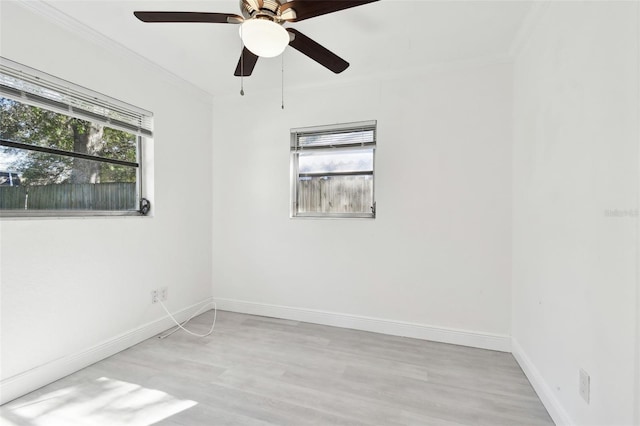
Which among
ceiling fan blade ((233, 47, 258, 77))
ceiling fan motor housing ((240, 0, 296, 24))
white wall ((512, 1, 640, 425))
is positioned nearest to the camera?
white wall ((512, 1, 640, 425))

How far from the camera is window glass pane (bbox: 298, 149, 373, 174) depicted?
287 centimetres

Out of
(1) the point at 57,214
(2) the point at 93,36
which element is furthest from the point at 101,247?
(2) the point at 93,36

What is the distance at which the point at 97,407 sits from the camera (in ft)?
5.45

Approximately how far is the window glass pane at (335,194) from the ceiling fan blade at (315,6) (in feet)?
5.47

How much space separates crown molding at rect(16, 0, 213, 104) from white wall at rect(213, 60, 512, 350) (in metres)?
0.61

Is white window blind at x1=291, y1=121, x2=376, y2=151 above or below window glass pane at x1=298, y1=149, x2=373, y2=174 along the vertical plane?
above

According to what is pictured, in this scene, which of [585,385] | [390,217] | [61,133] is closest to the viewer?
[585,385]

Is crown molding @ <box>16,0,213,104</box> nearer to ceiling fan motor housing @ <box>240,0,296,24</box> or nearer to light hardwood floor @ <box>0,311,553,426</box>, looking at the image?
ceiling fan motor housing @ <box>240,0,296,24</box>

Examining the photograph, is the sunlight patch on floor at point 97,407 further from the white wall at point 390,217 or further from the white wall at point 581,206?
the white wall at point 581,206

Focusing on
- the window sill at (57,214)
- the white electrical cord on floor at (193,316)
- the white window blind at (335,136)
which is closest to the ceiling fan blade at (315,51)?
the white window blind at (335,136)

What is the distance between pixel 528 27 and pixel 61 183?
3.60 meters

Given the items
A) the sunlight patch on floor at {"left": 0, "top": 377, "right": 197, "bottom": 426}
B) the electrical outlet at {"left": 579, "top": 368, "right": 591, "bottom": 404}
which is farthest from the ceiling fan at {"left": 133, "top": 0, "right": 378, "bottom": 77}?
the sunlight patch on floor at {"left": 0, "top": 377, "right": 197, "bottom": 426}

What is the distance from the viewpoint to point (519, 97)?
7.20 feet

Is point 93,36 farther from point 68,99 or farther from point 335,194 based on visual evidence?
point 335,194
